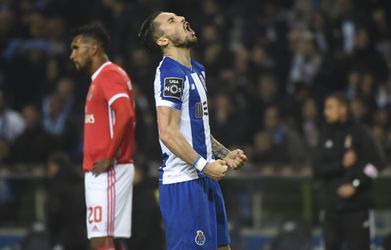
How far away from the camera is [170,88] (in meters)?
7.31

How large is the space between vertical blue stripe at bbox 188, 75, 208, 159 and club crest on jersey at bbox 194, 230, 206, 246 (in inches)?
22.1

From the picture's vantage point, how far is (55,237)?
1284 cm

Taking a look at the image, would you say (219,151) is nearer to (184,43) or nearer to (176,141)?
(176,141)

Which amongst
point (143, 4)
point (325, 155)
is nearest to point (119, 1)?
point (143, 4)

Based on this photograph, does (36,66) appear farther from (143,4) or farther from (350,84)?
(350,84)

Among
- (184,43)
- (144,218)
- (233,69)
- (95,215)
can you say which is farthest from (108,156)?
(233,69)

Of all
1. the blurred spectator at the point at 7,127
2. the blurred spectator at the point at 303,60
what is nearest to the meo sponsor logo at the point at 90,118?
the blurred spectator at the point at 7,127

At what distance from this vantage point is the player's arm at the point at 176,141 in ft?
23.6

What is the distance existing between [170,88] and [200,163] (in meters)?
0.56

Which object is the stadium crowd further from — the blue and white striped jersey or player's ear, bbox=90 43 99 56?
the blue and white striped jersey

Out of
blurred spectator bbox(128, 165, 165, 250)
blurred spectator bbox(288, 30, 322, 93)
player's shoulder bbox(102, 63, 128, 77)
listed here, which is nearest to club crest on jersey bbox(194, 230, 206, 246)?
player's shoulder bbox(102, 63, 128, 77)

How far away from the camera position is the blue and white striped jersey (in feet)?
24.1

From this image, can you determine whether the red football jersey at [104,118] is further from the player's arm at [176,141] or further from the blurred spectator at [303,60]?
the blurred spectator at [303,60]

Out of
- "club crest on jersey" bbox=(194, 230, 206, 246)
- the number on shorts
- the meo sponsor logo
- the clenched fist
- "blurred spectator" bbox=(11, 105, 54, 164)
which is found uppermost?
"blurred spectator" bbox=(11, 105, 54, 164)
